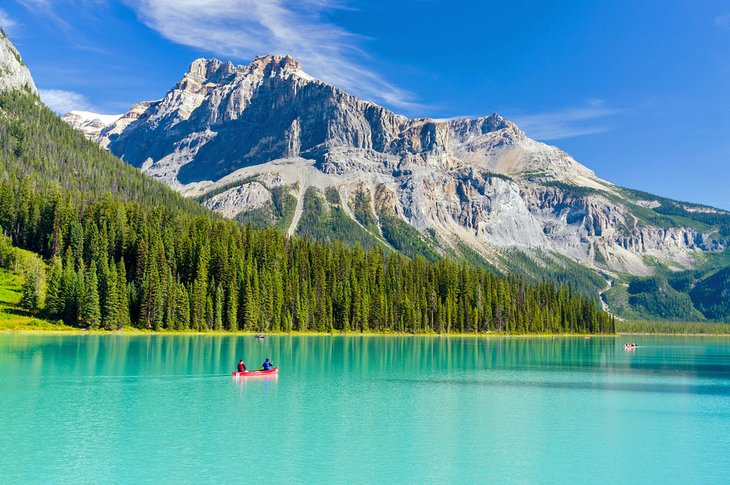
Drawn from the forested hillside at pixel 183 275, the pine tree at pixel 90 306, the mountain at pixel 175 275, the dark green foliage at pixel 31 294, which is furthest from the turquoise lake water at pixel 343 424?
the mountain at pixel 175 275

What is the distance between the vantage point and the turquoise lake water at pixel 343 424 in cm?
3541

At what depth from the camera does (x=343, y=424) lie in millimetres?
47250

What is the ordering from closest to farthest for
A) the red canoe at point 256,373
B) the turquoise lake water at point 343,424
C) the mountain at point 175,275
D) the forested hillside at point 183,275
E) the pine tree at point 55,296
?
the turquoise lake water at point 343,424 < the red canoe at point 256,373 < the pine tree at point 55,296 < the mountain at point 175,275 < the forested hillside at point 183,275

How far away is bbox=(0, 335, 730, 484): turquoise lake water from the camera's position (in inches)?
1394

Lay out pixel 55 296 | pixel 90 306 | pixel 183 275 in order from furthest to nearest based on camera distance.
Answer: pixel 183 275, pixel 90 306, pixel 55 296

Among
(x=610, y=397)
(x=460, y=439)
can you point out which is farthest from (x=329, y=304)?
(x=460, y=439)

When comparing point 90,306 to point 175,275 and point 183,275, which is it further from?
point 183,275

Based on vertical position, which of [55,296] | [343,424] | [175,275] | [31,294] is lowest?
[343,424]

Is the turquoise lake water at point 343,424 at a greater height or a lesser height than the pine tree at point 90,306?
lesser

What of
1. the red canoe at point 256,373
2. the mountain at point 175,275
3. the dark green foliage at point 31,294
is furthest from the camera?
the mountain at point 175,275

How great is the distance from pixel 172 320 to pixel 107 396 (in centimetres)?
9308

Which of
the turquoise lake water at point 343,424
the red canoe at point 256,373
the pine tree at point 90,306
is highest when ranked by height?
the pine tree at point 90,306

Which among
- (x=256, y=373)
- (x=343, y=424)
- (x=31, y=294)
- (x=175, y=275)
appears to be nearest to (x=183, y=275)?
(x=175, y=275)

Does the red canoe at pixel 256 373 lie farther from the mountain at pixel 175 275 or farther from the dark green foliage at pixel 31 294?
the dark green foliage at pixel 31 294
